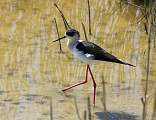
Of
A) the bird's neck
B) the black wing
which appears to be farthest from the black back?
the bird's neck

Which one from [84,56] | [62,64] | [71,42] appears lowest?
[62,64]

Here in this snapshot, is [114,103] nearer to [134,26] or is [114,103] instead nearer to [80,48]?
[80,48]

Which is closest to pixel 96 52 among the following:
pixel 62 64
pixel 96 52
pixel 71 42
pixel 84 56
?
pixel 96 52

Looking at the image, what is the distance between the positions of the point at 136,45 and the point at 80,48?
1.85 metres

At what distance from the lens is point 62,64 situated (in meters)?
6.61

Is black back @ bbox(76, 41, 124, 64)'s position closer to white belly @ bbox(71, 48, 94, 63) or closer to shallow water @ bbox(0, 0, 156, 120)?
white belly @ bbox(71, 48, 94, 63)

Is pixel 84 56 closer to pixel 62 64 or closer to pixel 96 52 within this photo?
pixel 96 52

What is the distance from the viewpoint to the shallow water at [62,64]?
17.9 feet

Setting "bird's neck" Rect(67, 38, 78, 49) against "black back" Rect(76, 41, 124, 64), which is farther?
"bird's neck" Rect(67, 38, 78, 49)

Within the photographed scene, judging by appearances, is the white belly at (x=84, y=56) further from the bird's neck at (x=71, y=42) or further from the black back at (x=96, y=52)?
the bird's neck at (x=71, y=42)

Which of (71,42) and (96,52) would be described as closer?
(96,52)

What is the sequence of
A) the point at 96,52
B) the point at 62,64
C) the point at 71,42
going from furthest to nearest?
the point at 62,64, the point at 71,42, the point at 96,52

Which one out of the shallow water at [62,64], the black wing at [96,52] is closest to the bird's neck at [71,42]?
the black wing at [96,52]

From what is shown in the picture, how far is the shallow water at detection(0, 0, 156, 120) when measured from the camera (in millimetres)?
5445
